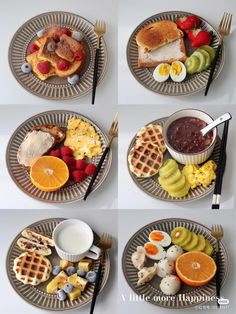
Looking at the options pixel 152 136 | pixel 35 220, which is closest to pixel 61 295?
pixel 35 220

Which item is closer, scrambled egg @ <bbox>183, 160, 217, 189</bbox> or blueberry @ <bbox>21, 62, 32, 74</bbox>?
scrambled egg @ <bbox>183, 160, 217, 189</bbox>

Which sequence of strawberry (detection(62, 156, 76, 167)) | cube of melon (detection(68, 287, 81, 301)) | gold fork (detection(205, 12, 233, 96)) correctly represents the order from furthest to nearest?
gold fork (detection(205, 12, 233, 96)) → strawberry (detection(62, 156, 76, 167)) → cube of melon (detection(68, 287, 81, 301))

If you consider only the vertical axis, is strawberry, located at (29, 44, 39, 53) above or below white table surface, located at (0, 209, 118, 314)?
above

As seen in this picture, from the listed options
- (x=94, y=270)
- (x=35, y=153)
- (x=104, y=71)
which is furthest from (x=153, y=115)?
(x=94, y=270)

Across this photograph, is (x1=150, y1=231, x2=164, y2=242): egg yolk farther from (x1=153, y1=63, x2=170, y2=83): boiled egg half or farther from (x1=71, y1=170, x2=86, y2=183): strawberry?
(x1=153, y1=63, x2=170, y2=83): boiled egg half

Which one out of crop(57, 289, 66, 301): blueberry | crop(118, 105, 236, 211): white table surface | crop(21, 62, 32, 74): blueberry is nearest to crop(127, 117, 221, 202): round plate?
crop(118, 105, 236, 211): white table surface

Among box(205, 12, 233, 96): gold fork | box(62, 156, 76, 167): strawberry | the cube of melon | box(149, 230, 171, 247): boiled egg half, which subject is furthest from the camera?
box(205, 12, 233, 96): gold fork

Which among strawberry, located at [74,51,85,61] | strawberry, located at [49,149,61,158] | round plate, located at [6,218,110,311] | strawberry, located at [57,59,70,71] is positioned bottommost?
→ round plate, located at [6,218,110,311]

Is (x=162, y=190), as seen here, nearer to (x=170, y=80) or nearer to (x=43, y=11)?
(x=170, y=80)
